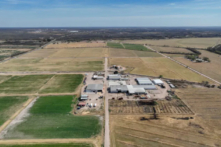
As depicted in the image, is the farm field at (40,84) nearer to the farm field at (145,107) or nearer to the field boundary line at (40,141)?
the farm field at (145,107)

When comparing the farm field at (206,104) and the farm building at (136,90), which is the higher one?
the farm building at (136,90)

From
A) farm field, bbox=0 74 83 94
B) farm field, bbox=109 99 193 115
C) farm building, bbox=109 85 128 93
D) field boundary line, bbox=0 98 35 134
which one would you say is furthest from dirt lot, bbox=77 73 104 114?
field boundary line, bbox=0 98 35 134

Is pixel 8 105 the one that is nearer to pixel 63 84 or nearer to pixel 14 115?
pixel 14 115

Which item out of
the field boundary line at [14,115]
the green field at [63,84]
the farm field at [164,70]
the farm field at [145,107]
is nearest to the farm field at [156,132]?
the farm field at [145,107]

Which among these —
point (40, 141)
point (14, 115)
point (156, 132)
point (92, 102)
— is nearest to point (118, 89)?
point (92, 102)

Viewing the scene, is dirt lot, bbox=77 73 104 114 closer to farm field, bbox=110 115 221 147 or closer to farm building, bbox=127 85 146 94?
farm field, bbox=110 115 221 147

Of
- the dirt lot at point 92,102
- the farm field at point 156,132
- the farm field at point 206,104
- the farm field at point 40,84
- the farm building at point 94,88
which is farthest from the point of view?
the farm field at point 40,84

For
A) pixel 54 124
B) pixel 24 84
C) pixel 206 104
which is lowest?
pixel 54 124
